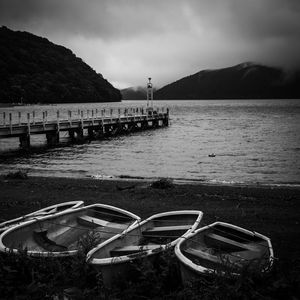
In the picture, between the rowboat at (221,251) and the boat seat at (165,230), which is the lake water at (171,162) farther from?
the rowboat at (221,251)

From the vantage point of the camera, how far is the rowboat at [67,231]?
6.48 metres

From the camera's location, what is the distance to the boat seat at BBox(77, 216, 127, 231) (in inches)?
306

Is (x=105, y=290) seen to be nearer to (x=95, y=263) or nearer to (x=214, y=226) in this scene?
(x=95, y=263)

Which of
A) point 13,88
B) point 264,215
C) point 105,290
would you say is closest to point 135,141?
point 264,215

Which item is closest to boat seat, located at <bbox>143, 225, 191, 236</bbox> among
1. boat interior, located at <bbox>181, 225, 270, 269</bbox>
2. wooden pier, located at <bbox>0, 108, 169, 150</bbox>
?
boat interior, located at <bbox>181, 225, 270, 269</bbox>

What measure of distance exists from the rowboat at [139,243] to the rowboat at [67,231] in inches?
13.2

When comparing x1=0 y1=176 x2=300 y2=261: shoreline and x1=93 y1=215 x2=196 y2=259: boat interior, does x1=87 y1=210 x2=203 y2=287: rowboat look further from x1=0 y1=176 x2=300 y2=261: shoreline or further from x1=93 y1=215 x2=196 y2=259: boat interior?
x1=0 y1=176 x2=300 y2=261: shoreline

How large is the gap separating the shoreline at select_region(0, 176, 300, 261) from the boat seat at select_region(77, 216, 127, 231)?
2914mm

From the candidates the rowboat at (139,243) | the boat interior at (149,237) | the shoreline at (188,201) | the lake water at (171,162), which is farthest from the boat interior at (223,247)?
the lake water at (171,162)

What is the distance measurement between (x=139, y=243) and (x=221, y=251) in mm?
1641

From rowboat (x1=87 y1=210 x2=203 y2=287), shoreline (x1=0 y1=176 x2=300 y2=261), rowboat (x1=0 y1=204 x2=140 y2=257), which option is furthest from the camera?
shoreline (x1=0 y1=176 x2=300 y2=261)

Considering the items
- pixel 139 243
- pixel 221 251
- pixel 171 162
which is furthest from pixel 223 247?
pixel 171 162

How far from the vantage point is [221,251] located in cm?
663

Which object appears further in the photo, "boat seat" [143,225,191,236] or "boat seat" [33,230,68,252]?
"boat seat" [143,225,191,236]
